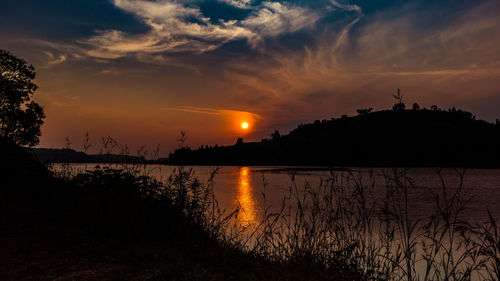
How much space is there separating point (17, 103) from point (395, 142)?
135m

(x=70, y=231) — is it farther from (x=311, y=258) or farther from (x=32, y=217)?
(x=311, y=258)

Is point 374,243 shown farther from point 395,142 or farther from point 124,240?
point 395,142

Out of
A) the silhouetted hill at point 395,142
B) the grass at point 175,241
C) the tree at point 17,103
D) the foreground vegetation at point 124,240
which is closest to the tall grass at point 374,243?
the grass at point 175,241

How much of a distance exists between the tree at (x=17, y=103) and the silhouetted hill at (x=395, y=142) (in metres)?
85.7

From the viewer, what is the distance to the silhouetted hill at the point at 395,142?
118m

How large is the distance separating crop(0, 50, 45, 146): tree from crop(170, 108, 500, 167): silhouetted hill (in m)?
85.7

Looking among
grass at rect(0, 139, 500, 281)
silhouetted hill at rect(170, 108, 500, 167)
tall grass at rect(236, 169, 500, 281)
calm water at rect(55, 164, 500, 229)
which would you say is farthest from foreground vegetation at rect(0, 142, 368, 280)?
silhouetted hill at rect(170, 108, 500, 167)

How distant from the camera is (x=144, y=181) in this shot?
28.9 ft

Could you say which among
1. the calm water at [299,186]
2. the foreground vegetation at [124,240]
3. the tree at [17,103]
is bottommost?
the calm water at [299,186]

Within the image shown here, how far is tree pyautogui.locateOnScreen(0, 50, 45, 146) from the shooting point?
2492 cm

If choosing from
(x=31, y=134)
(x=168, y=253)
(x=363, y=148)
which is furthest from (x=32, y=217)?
(x=363, y=148)

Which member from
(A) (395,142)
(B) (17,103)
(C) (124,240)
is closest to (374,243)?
(C) (124,240)

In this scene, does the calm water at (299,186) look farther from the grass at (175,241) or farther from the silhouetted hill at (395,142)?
the silhouetted hill at (395,142)

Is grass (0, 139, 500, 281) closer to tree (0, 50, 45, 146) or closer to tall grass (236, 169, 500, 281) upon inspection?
tall grass (236, 169, 500, 281)
